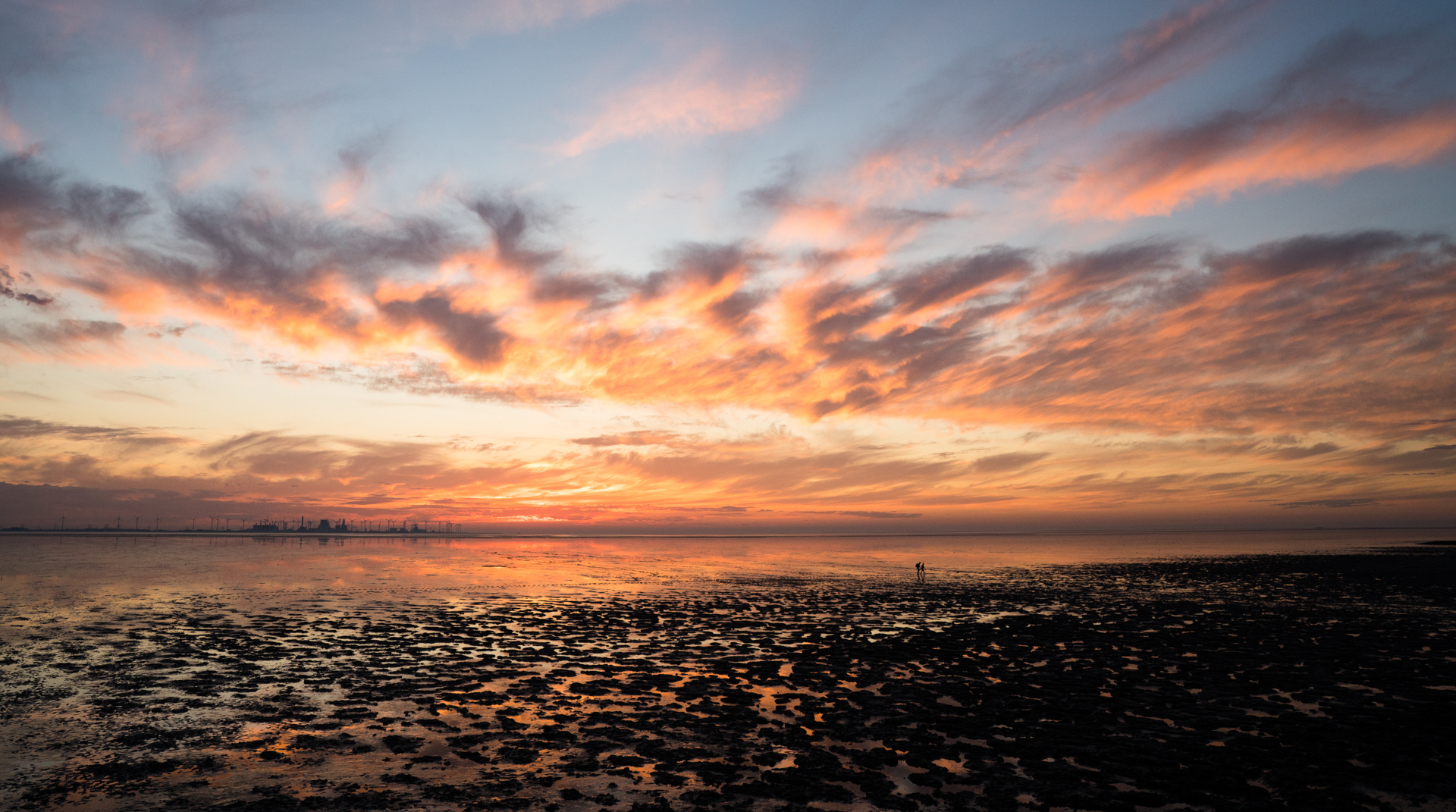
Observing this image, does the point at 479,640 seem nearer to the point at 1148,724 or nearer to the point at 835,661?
the point at 835,661

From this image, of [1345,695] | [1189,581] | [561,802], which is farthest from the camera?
[1189,581]

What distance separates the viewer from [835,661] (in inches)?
968

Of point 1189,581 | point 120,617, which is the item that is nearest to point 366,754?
point 120,617

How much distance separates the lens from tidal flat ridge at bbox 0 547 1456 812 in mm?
12688

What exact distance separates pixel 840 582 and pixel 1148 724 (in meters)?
43.2

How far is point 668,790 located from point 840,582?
48207 mm

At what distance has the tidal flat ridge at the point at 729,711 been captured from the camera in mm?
12688

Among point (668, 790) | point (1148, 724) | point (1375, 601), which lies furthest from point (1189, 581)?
point (668, 790)

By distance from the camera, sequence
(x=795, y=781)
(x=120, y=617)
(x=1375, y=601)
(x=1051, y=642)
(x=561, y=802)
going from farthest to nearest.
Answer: (x=1375, y=601) → (x=120, y=617) → (x=1051, y=642) → (x=795, y=781) → (x=561, y=802)

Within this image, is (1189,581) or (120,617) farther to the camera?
(1189,581)

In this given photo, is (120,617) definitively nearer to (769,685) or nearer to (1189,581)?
(769,685)

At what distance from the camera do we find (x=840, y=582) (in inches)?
2329

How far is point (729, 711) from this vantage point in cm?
1816

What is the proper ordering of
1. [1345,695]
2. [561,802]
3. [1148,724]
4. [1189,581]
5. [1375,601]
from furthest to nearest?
[1189,581] → [1375,601] → [1345,695] → [1148,724] → [561,802]
